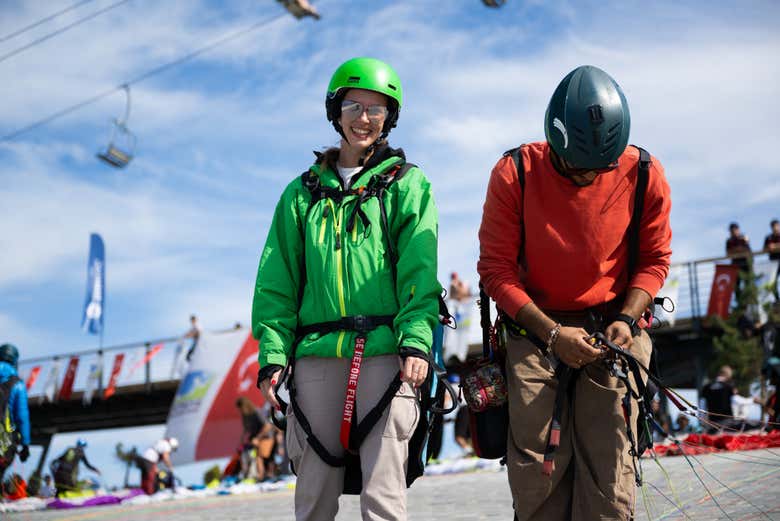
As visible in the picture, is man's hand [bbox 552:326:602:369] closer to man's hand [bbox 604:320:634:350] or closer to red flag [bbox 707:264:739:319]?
man's hand [bbox 604:320:634:350]

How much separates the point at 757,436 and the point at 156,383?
23.3 metres

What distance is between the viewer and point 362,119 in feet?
12.7

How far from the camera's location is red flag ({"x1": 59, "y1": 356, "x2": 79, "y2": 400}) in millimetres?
32266

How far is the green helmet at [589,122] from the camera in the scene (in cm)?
347

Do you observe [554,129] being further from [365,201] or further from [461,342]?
[461,342]

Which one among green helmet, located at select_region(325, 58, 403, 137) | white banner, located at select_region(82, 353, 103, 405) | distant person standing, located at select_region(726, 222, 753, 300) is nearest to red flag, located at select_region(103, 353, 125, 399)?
white banner, located at select_region(82, 353, 103, 405)

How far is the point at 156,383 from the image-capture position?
31.2 metres

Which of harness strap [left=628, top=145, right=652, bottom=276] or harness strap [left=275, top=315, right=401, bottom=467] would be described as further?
harness strap [left=628, top=145, right=652, bottom=276]

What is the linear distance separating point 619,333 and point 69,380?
31505 millimetres

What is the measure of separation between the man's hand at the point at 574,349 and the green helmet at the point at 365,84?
1.17 metres

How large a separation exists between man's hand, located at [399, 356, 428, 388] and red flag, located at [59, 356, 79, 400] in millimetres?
30682

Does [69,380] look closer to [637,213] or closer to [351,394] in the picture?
[351,394]

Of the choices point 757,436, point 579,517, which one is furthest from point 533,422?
point 757,436

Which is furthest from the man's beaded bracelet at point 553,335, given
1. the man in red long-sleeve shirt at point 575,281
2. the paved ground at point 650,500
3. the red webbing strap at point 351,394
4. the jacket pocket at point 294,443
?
the paved ground at point 650,500
